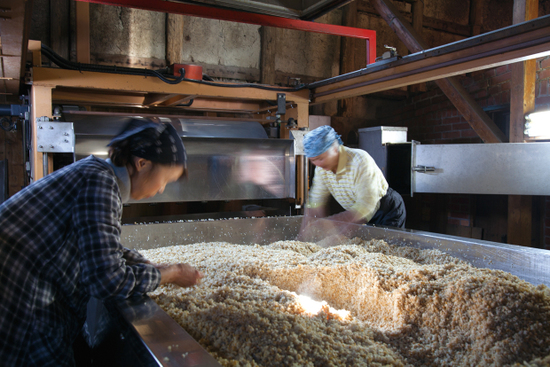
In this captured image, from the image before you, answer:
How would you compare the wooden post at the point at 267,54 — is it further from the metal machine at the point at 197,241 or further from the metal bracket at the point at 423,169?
the metal machine at the point at 197,241

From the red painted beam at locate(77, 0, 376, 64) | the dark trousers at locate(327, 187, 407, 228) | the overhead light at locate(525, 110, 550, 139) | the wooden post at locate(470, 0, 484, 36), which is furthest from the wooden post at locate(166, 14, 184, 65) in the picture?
the wooden post at locate(470, 0, 484, 36)

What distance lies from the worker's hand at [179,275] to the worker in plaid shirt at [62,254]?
0.22ft

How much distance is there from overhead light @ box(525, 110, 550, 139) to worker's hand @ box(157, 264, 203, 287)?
102 inches

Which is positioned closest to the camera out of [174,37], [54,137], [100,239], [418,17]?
[100,239]

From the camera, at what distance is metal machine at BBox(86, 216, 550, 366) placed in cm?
84

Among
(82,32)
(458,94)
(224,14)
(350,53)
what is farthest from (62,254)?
(350,53)

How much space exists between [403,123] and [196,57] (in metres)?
2.76

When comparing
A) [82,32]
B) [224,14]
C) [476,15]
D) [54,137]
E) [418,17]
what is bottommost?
[54,137]

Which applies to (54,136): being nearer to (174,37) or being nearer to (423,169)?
(174,37)

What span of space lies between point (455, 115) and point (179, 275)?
4.06 metres

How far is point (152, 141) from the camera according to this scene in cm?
115

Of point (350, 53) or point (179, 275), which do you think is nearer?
point (179, 275)

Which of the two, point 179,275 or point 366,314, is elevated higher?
point 179,275

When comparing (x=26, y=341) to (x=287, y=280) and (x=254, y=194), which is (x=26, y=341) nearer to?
(x=287, y=280)
